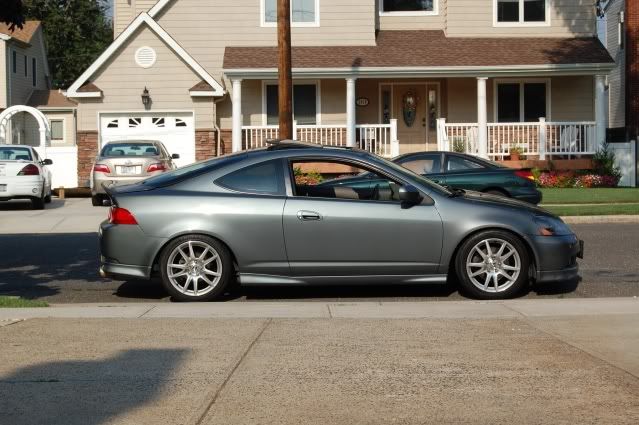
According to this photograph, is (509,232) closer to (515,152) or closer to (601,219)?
(601,219)

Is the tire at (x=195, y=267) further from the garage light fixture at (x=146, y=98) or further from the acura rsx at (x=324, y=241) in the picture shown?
the garage light fixture at (x=146, y=98)

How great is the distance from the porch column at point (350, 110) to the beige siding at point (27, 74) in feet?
69.6

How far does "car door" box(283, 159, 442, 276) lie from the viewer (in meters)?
10.3

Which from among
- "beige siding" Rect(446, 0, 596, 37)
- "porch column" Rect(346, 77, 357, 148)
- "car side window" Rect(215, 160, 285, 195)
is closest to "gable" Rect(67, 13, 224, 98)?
"porch column" Rect(346, 77, 357, 148)

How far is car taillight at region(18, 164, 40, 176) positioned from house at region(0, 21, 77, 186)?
57.2 feet

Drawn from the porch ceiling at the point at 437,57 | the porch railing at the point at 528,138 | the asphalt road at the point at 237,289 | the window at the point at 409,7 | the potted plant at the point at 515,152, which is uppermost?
the window at the point at 409,7

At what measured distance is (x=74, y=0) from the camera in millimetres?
60719

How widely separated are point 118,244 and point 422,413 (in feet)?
17.5

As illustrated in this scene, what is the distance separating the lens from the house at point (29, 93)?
43031 mm

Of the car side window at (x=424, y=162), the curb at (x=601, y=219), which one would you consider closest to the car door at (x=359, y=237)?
the car side window at (x=424, y=162)

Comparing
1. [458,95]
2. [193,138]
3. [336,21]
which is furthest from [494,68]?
[193,138]

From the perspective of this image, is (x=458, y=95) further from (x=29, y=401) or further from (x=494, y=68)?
(x=29, y=401)

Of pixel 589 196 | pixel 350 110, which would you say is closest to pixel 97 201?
pixel 350 110

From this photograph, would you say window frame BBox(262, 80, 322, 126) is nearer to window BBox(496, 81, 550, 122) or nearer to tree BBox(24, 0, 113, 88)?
window BBox(496, 81, 550, 122)
